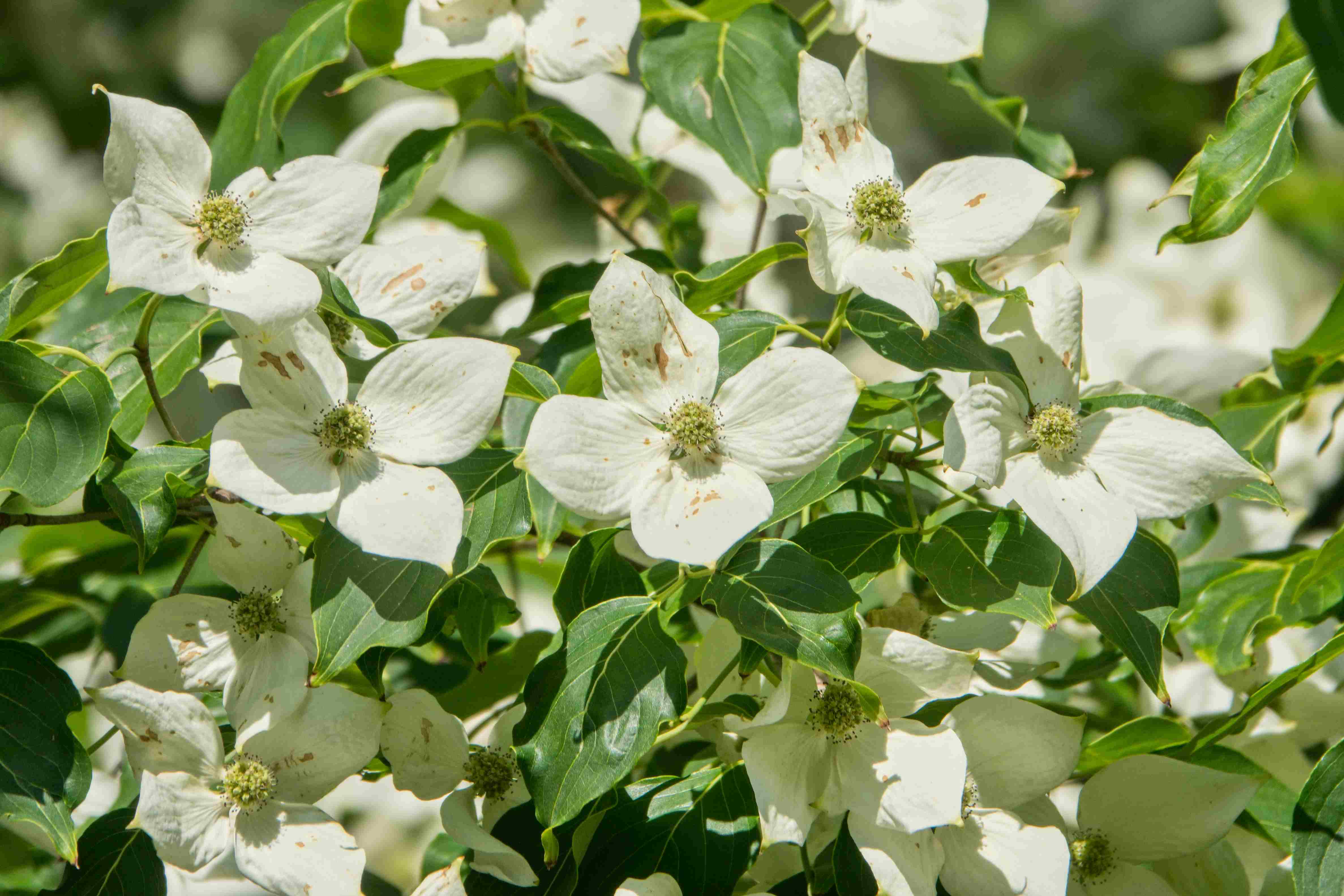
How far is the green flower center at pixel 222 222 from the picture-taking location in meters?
0.66

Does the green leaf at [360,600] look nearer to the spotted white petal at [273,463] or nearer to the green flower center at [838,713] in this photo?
the spotted white petal at [273,463]

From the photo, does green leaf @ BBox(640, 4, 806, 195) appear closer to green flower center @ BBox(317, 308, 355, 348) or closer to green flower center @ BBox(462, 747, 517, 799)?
green flower center @ BBox(317, 308, 355, 348)

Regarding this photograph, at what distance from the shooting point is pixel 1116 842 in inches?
29.5

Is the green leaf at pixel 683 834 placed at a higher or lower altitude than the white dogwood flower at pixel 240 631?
lower

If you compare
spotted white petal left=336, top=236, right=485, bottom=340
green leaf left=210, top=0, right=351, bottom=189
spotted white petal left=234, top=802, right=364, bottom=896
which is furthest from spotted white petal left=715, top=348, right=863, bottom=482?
green leaf left=210, top=0, right=351, bottom=189

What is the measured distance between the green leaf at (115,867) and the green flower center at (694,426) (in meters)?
0.37

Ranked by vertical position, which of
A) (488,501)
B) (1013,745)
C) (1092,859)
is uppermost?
(488,501)

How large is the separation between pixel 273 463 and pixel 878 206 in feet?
1.22

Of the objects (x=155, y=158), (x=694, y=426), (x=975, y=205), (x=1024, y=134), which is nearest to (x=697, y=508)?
(x=694, y=426)

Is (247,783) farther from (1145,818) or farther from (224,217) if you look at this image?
(1145,818)

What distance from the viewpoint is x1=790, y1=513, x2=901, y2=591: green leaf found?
69 centimetres

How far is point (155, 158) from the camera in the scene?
0.66m

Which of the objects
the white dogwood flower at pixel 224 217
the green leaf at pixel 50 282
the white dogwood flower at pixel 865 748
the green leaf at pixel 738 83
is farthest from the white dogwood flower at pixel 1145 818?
the green leaf at pixel 50 282

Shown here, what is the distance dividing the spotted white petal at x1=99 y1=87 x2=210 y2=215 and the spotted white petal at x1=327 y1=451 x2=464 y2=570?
0.59ft
